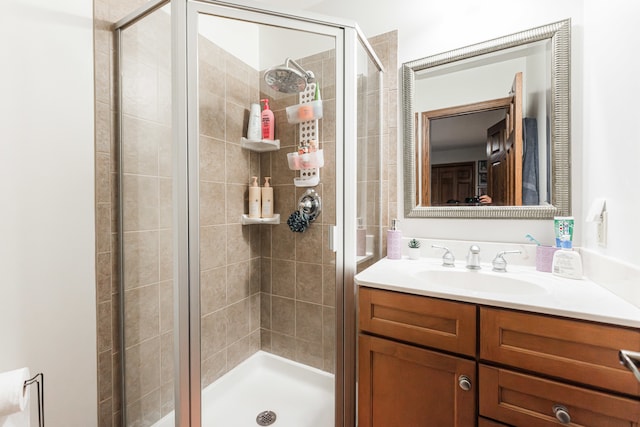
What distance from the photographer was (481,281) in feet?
3.60

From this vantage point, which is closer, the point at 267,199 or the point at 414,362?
the point at 414,362

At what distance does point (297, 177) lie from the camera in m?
1.17

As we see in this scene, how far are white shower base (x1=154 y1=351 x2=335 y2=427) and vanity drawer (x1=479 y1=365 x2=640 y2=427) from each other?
623 mm

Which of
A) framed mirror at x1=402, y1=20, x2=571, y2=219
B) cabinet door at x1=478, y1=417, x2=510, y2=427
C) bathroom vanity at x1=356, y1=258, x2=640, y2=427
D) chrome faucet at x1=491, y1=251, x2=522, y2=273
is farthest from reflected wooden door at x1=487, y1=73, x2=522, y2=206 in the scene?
cabinet door at x1=478, y1=417, x2=510, y2=427

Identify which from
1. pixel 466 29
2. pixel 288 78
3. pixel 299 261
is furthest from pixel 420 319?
pixel 466 29

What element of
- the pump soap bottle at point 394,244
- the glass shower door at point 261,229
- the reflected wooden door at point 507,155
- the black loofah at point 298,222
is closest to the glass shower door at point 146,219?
the glass shower door at point 261,229

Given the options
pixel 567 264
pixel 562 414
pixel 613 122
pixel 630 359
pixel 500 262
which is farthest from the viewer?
pixel 500 262

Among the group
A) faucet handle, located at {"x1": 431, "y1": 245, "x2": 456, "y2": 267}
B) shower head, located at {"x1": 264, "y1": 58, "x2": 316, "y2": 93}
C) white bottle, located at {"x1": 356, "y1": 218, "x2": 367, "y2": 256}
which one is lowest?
faucet handle, located at {"x1": 431, "y1": 245, "x2": 456, "y2": 267}

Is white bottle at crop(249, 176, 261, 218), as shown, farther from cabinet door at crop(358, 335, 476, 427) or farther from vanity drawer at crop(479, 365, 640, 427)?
vanity drawer at crop(479, 365, 640, 427)

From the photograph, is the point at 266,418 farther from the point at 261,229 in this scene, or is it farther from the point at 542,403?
the point at 542,403

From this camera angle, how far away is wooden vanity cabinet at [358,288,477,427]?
850 millimetres

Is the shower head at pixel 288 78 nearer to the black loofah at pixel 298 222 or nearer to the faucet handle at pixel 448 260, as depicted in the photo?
the black loofah at pixel 298 222

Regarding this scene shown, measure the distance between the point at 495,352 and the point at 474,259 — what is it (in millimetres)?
435

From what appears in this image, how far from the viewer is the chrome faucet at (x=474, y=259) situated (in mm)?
1155
